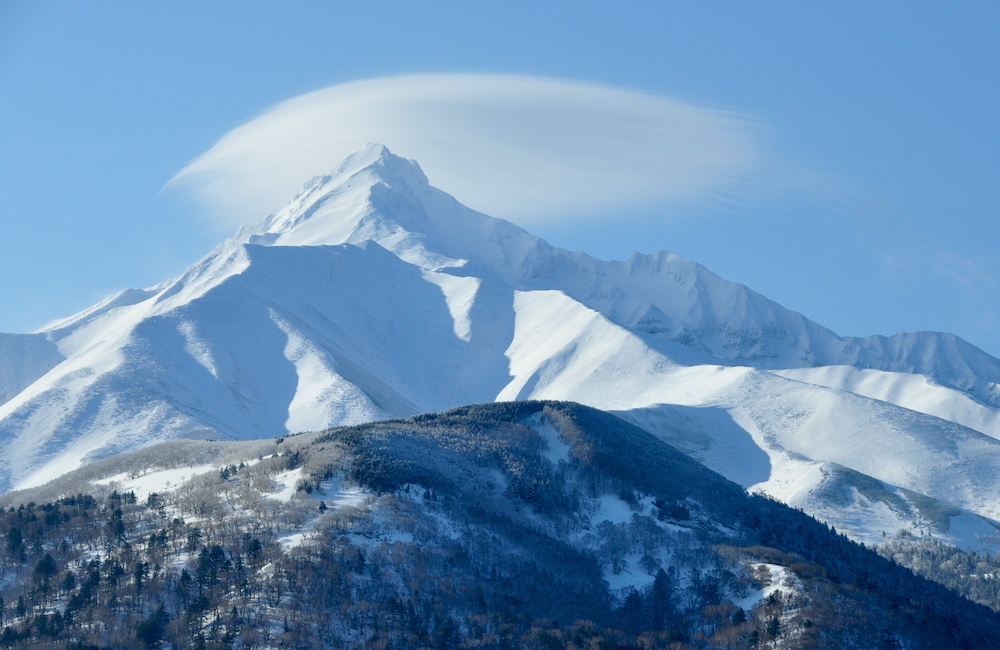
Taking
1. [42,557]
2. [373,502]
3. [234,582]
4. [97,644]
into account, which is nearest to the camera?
[97,644]

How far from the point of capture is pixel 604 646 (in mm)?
177125

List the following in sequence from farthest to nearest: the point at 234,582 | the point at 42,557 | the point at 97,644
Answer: the point at 42,557 < the point at 234,582 < the point at 97,644

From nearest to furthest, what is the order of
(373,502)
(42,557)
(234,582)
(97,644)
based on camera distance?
(97,644) < (234,582) < (42,557) < (373,502)

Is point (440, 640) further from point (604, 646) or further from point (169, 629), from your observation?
point (169, 629)

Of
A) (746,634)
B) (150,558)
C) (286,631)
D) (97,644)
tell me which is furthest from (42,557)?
(746,634)

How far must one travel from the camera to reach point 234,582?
17212 cm

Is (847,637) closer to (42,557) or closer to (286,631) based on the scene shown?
(286,631)

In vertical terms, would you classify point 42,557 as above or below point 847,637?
above

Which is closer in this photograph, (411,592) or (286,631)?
(286,631)

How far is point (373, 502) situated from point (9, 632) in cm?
5680

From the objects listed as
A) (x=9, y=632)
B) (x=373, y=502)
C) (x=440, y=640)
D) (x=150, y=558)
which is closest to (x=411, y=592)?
(x=440, y=640)

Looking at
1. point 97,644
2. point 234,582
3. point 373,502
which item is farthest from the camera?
point 373,502

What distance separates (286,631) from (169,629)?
14.9 metres

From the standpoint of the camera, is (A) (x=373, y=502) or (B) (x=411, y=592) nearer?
(B) (x=411, y=592)
